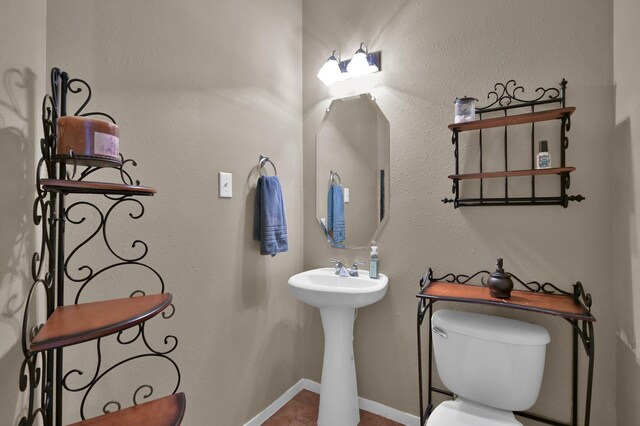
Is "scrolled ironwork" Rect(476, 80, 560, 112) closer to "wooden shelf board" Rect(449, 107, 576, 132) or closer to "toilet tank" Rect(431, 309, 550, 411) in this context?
"wooden shelf board" Rect(449, 107, 576, 132)

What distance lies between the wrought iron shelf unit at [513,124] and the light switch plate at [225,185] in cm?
112

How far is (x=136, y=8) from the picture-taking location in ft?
3.89

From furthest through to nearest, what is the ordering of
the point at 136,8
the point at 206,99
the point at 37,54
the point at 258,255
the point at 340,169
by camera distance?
the point at 340,169 → the point at 258,255 → the point at 206,99 → the point at 136,8 → the point at 37,54

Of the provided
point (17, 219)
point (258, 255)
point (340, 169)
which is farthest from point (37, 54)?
point (340, 169)

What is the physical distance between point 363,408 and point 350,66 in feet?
6.95

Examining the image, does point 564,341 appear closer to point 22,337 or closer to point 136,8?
point 22,337

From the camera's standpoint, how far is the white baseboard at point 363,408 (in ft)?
5.70

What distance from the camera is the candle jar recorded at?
4.83 ft

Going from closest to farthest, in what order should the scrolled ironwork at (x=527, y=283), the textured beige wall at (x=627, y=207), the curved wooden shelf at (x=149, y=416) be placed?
the curved wooden shelf at (x=149, y=416), the textured beige wall at (x=627, y=207), the scrolled ironwork at (x=527, y=283)

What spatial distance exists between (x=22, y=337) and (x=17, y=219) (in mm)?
279


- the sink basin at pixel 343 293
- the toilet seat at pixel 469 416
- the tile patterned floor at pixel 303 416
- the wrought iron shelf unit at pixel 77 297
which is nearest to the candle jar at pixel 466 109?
the sink basin at pixel 343 293

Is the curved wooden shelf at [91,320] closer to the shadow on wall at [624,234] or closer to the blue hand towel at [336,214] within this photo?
the blue hand towel at [336,214]

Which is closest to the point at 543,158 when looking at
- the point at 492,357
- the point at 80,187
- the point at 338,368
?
the point at 492,357

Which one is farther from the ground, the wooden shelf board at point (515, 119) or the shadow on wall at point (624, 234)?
the wooden shelf board at point (515, 119)
